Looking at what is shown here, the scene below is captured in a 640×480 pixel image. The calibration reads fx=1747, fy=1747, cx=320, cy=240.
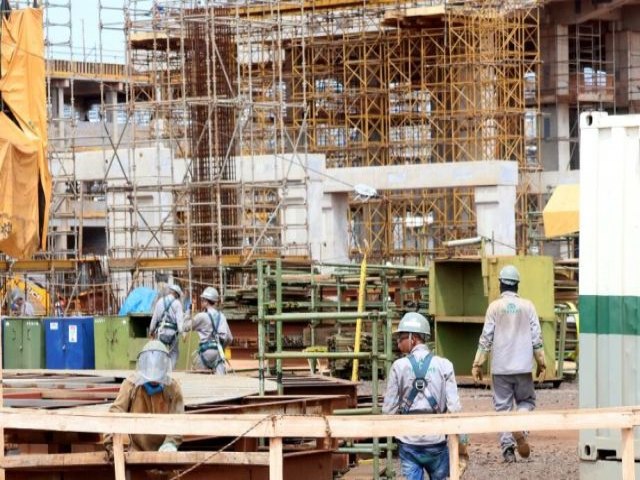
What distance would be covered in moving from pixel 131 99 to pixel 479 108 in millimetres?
12712

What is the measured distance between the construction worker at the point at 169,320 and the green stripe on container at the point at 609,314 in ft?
29.9

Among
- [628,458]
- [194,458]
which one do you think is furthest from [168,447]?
[628,458]

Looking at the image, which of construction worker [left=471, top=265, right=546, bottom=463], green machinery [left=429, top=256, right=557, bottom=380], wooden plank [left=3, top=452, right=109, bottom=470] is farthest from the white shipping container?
green machinery [left=429, top=256, right=557, bottom=380]

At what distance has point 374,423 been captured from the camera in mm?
10133

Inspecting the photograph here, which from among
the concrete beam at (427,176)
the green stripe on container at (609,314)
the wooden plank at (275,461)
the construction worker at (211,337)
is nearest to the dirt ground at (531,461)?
the construction worker at (211,337)

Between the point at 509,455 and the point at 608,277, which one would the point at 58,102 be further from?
the point at 608,277

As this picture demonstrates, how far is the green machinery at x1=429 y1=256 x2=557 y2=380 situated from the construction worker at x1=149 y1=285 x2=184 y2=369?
14.2 ft

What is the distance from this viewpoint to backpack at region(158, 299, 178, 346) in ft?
66.9

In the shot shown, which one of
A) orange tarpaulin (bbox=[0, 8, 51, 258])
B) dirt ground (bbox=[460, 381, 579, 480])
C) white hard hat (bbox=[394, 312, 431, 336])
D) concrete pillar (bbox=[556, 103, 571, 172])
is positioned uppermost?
concrete pillar (bbox=[556, 103, 571, 172])

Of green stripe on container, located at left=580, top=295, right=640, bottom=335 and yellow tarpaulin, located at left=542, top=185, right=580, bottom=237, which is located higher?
A: yellow tarpaulin, located at left=542, top=185, right=580, bottom=237

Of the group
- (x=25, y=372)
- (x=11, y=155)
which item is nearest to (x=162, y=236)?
(x=25, y=372)

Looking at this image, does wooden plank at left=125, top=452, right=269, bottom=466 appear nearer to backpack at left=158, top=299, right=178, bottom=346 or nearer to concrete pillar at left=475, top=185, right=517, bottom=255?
backpack at left=158, top=299, right=178, bottom=346

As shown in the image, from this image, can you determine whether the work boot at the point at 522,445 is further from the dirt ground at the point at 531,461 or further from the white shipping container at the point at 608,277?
the white shipping container at the point at 608,277

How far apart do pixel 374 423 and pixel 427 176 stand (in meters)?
34.5
